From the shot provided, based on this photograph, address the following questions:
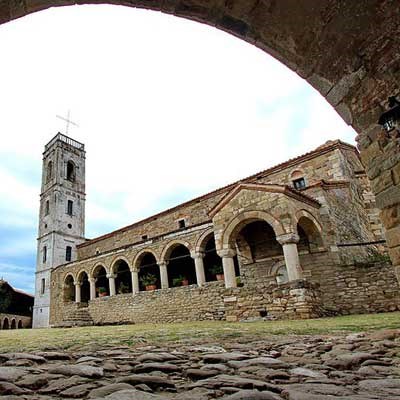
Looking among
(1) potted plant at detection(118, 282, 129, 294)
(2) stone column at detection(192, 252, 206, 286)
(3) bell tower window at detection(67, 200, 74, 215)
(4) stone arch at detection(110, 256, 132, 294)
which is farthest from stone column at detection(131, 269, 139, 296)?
(3) bell tower window at detection(67, 200, 74, 215)

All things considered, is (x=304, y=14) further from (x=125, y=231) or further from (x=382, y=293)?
(x=125, y=231)

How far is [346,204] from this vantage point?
1291 cm

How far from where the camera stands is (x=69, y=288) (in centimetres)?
2280

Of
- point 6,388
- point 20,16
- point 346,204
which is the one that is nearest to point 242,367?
point 6,388

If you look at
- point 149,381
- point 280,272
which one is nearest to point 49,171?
point 280,272

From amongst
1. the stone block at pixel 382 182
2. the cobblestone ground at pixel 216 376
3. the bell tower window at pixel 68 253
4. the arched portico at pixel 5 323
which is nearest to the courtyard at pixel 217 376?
the cobblestone ground at pixel 216 376

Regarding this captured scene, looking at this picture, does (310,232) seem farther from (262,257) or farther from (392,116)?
(392,116)

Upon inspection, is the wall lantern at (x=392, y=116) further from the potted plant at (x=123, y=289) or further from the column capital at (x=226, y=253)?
the potted plant at (x=123, y=289)

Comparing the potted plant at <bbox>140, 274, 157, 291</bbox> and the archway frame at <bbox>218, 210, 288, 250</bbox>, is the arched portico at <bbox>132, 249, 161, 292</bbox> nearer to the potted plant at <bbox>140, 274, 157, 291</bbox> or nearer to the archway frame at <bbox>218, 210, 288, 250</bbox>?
the potted plant at <bbox>140, 274, 157, 291</bbox>

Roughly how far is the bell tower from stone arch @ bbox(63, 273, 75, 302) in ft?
10.9

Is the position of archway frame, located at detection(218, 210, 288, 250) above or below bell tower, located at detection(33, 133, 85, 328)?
below

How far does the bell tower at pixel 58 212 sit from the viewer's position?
84.7 feet

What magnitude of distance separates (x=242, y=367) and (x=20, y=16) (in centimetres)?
301

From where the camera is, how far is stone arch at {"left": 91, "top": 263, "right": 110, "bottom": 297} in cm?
1900
